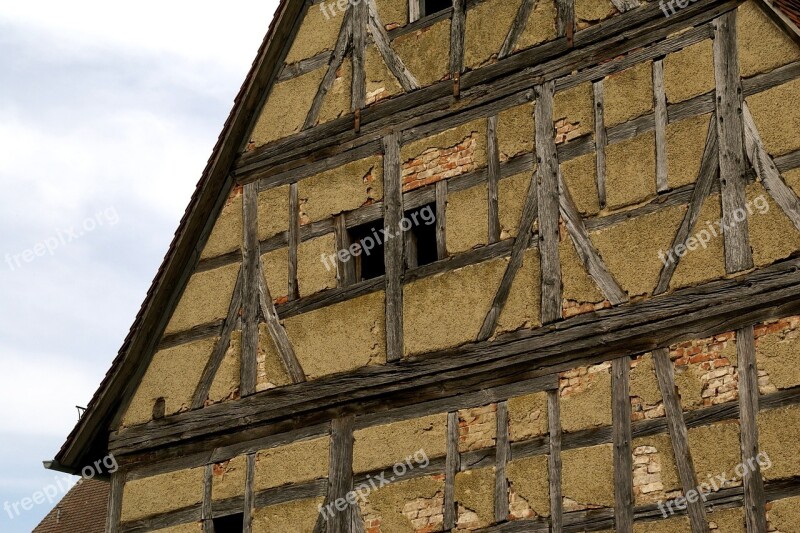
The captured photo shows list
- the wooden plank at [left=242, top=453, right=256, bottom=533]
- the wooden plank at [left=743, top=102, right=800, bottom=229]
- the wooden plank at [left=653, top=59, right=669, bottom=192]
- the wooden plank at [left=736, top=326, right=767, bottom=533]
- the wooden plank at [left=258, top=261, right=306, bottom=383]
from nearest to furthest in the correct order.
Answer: the wooden plank at [left=736, top=326, right=767, bottom=533] → the wooden plank at [left=743, top=102, right=800, bottom=229] → the wooden plank at [left=653, top=59, right=669, bottom=192] → the wooden plank at [left=242, top=453, right=256, bottom=533] → the wooden plank at [left=258, top=261, right=306, bottom=383]

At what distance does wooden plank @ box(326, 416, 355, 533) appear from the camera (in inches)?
432

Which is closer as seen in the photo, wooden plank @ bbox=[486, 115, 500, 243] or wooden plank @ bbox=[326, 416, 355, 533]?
wooden plank @ bbox=[486, 115, 500, 243]

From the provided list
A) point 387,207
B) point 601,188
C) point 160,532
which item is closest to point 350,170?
point 387,207

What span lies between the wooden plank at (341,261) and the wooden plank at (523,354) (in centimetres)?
92

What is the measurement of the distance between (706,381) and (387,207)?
140 inches

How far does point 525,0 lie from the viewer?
11391 mm

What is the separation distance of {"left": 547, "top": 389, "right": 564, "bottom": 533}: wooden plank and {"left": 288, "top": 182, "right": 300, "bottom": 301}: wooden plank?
2968 mm

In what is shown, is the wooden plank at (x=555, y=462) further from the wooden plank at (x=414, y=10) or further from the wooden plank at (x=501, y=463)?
the wooden plank at (x=414, y=10)

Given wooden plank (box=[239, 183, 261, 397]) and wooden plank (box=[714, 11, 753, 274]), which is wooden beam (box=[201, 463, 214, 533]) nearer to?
wooden plank (box=[239, 183, 261, 397])

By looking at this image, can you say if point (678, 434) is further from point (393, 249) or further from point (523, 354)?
point (393, 249)

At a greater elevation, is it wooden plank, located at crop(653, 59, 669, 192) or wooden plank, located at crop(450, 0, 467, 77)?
wooden plank, located at crop(450, 0, 467, 77)

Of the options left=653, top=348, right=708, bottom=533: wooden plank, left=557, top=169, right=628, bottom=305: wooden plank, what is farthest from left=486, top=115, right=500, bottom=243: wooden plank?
left=653, top=348, right=708, bottom=533: wooden plank

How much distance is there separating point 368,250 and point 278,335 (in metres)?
1.17

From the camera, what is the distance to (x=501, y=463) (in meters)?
10.2
